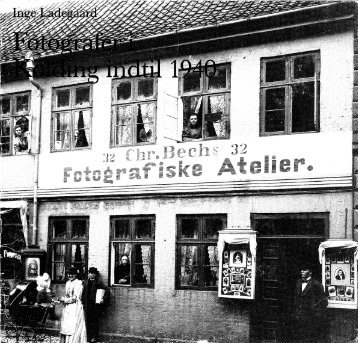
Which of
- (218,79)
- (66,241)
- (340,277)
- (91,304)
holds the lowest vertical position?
(91,304)

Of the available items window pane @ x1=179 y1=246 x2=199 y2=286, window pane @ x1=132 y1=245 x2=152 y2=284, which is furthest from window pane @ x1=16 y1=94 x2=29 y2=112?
window pane @ x1=179 y1=246 x2=199 y2=286

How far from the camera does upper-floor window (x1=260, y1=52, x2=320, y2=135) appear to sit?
40.8 ft

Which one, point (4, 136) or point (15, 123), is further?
point (4, 136)

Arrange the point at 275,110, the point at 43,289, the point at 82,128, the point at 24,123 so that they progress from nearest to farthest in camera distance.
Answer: the point at 275,110 < the point at 43,289 < the point at 82,128 < the point at 24,123

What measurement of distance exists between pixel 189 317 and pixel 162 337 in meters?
0.79

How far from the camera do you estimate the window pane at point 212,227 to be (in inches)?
524

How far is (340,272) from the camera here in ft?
37.9

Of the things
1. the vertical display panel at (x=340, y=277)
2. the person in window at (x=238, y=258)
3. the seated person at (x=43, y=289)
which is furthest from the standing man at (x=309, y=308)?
A: the seated person at (x=43, y=289)

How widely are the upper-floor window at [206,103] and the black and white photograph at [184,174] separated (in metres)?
0.03

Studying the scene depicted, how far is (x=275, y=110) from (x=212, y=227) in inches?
105

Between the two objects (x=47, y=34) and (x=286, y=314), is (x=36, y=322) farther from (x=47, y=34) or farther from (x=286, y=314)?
(x=47, y=34)

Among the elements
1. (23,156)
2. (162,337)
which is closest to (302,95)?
(162,337)

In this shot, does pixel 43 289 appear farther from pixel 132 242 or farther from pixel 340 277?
pixel 340 277

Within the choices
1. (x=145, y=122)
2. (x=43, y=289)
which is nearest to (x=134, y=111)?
(x=145, y=122)
